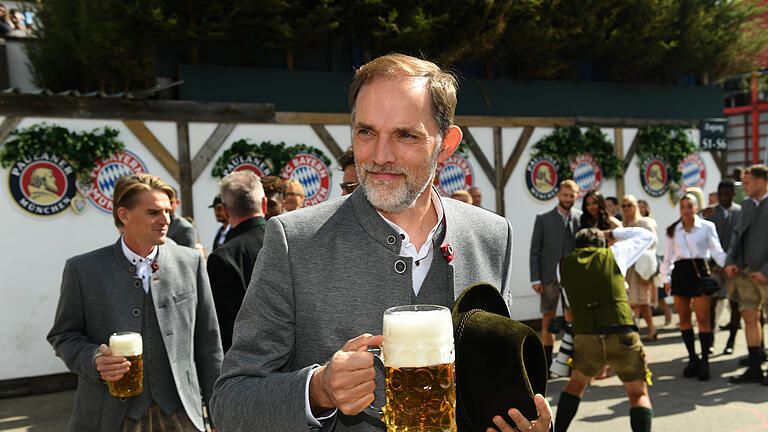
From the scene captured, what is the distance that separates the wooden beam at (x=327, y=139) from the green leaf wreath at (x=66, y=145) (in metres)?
2.48

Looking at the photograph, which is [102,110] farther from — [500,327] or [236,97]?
[500,327]

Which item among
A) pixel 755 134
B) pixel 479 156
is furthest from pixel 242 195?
pixel 755 134

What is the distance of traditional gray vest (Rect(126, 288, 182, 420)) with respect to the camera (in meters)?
2.90

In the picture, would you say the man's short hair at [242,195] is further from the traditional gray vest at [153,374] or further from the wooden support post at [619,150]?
the wooden support post at [619,150]

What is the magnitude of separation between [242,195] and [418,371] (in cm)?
294

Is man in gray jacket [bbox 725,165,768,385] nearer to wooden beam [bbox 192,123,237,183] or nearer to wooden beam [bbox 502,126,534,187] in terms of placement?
wooden beam [bbox 502,126,534,187]

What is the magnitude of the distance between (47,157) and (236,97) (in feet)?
7.66

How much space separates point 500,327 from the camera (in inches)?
54.5

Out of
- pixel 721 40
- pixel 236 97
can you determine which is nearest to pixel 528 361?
pixel 236 97

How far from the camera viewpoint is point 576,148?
34.5 ft

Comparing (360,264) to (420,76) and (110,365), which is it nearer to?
(420,76)

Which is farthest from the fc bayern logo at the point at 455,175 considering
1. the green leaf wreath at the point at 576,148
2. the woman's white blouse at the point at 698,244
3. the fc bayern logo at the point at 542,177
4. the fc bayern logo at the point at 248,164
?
the woman's white blouse at the point at 698,244

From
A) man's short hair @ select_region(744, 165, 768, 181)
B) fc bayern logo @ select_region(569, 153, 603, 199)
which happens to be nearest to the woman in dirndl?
man's short hair @ select_region(744, 165, 768, 181)

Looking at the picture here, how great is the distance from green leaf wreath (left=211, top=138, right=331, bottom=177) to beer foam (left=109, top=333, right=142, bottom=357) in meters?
5.54
